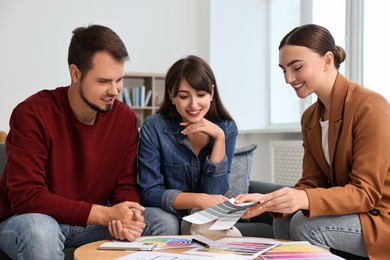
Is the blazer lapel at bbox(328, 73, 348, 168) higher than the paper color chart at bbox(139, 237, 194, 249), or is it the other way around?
the blazer lapel at bbox(328, 73, 348, 168)

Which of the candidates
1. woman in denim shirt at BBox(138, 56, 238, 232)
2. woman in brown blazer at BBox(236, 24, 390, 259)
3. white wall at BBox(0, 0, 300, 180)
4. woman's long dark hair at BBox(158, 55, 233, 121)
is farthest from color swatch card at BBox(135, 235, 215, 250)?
white wall at BBox(0, 0, 300, 180)

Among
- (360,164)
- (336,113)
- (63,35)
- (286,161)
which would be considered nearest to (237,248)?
(360,164)

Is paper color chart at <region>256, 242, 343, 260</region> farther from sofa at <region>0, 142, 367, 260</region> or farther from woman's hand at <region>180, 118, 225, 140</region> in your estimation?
sofa at <region>0, 142, 367, 260</region>

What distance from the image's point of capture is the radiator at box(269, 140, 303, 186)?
16.4ft

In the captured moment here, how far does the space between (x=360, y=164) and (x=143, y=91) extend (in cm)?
407

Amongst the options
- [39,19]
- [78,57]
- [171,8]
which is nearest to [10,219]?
[78,57]

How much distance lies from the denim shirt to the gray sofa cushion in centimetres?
25

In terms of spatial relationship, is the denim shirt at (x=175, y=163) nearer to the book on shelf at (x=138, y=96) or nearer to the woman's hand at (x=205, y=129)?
the woman's hand at (x=205, y=129)

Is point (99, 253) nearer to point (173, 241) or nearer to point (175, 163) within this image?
point (173, 241)

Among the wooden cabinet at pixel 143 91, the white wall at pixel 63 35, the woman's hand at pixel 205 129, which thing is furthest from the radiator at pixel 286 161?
the woman's hand at pixel 205 129

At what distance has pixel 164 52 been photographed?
6055 mm

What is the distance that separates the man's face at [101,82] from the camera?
2012mm

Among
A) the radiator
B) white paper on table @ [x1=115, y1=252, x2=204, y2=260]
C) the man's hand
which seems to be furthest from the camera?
the radiator

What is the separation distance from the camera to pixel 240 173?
2.61 meters
